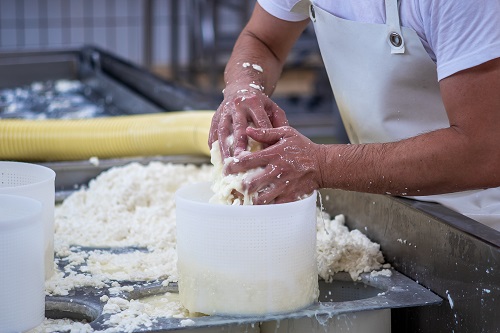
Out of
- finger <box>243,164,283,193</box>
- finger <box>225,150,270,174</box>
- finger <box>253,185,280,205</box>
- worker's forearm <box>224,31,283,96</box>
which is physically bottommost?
finger <box>253,185,280,205</box>

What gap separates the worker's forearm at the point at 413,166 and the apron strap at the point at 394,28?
252mm

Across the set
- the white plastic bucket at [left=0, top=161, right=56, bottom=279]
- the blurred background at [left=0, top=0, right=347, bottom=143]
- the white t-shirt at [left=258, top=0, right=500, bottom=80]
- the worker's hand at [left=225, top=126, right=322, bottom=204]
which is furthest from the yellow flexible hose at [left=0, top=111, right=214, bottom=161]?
the blurred background at [left=0, top=0, right=347, bottom=143]

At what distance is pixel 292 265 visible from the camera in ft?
4.36

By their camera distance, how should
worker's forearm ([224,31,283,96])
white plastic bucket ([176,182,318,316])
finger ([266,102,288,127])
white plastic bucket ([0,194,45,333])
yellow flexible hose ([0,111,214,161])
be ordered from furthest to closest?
yellow flexible hose ([0,111,214,161]) → worker's forearm ([224,31,283,96]) → finger ([266,102,288,127]) → white plastic bucket ([176,182,318,316]) → white plastic bucket ([0,194,45,333])

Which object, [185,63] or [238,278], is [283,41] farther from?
[185,63]

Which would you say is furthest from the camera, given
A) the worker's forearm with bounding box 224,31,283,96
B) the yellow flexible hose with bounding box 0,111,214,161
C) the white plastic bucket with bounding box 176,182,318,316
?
the yellow flexible hose with bounding box 0,111,214,161

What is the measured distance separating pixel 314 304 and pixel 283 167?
25 cm

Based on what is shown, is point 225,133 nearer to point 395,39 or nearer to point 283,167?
point 283,167

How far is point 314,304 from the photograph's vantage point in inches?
54.2

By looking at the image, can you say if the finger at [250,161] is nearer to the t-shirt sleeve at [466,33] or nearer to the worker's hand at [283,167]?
the worker's hand at [283,167]

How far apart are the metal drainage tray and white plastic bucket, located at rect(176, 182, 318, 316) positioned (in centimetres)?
3

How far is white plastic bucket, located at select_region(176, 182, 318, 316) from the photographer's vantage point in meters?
1.29

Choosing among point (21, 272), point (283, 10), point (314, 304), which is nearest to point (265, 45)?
point (283, 10)

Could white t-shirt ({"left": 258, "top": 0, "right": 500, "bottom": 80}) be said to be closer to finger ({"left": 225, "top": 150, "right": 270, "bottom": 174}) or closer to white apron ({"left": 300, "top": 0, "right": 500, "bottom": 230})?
white apron ({"left": 300, "top": 0, "right": 500, "bottom": 230})
